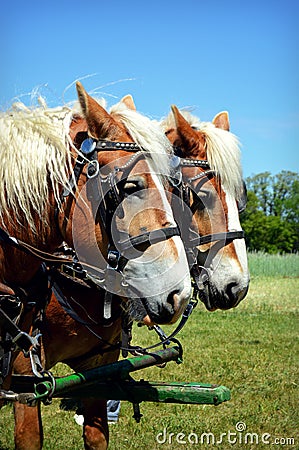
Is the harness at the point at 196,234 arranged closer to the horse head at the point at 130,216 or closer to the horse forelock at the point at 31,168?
the horse head at the point at 130,216

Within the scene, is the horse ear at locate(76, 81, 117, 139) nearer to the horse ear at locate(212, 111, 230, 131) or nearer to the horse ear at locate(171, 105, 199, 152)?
the horse ear at locate(171, 105, 199, 152)

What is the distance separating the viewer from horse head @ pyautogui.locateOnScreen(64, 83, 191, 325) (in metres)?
2.33

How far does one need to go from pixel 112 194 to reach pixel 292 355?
19.3 feet

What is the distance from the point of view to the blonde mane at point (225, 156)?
3.56 m

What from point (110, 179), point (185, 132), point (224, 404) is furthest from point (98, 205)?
point (224, 404)

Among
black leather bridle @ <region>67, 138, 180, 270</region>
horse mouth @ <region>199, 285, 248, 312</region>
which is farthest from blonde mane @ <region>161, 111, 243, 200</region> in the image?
black leather bridle @ <region>67, 138, 180, 270</region>

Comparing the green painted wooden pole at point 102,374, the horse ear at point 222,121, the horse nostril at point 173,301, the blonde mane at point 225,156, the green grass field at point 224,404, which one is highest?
the horse ear at point 222,121

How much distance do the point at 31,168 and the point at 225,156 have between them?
58.9 inches

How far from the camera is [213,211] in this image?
3480 millimetres

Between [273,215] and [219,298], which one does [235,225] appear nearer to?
[219,298]

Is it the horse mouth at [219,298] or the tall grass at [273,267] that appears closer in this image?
the horse mouth at [219,298]

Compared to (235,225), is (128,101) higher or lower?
higher

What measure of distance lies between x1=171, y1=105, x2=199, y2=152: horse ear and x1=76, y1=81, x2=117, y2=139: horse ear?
1.22 meters

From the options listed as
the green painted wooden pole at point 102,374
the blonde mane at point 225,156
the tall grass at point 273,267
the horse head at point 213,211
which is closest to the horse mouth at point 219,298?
the horse head at point 213,211
